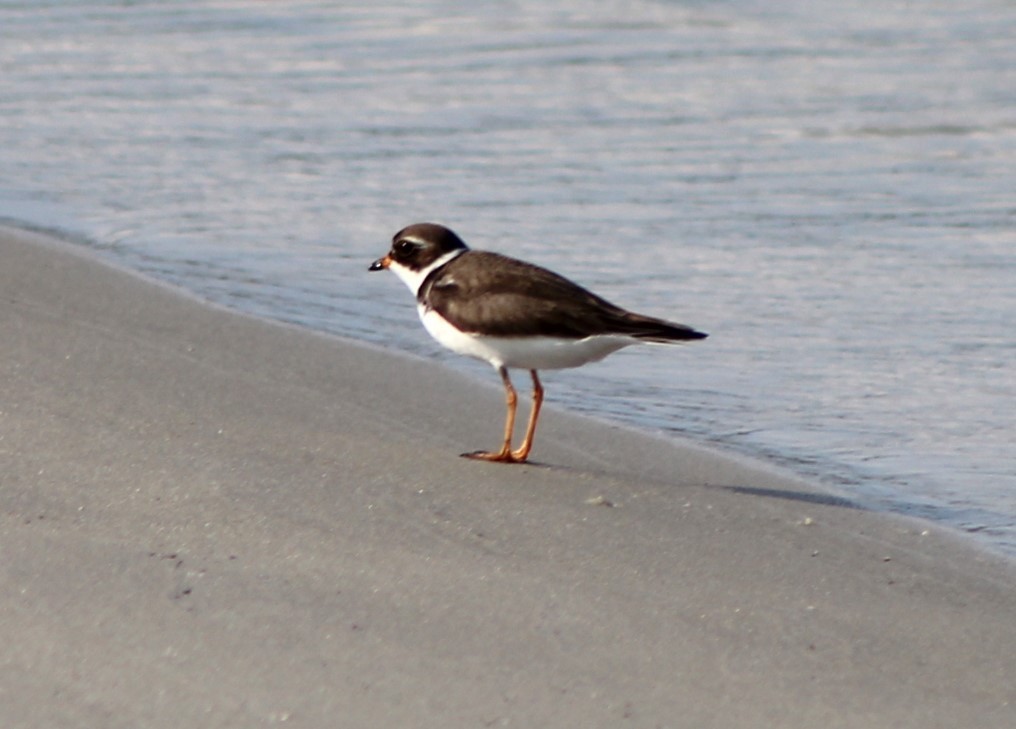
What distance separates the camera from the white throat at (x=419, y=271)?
18.9 ft

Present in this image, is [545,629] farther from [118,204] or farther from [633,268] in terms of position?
[118,204]

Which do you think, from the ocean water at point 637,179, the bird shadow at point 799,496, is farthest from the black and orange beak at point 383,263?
the bird shadow at point 799,496

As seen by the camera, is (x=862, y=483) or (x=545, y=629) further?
(x=862, y=483)

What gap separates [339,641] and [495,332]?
193 centimetres

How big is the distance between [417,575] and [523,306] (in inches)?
59.7

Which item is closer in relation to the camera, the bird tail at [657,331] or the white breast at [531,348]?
the bird tail at [657,331]

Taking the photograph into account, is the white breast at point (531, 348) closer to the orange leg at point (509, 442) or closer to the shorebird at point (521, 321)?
the shorebird at point (521, 321)

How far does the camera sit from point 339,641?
346cm

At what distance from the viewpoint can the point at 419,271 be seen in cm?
582

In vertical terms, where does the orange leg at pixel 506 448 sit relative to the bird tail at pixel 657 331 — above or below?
below

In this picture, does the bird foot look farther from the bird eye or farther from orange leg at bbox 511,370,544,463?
the bird eye

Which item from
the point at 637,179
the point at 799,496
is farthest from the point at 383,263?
the point at 637,179

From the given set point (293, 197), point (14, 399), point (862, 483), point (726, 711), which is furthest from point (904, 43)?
point (726, 711)

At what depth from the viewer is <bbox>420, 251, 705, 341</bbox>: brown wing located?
5.12 meters
